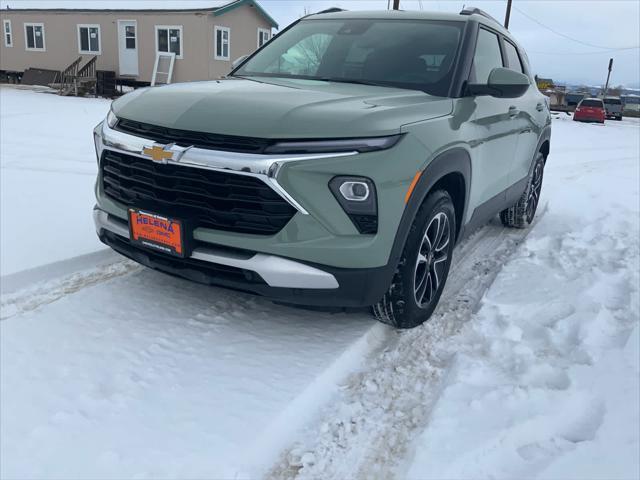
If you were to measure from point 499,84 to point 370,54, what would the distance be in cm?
89

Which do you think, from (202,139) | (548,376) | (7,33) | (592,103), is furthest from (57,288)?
(592,103)

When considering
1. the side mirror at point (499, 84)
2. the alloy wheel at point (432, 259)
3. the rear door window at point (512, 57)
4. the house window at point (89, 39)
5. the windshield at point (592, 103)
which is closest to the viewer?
the alloy wheel at point (432, 259)

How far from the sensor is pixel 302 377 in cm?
275

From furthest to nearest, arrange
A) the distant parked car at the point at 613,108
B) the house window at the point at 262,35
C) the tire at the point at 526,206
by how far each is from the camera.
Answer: the distant parked car at the point at 613,108 < the house window at the point at 262,35 < the tire at the point at 526,206

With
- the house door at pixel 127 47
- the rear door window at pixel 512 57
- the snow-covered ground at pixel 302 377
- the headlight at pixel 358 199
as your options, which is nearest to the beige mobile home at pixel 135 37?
the house door at pixel 127 47

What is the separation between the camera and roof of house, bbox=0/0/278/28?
20.9 meters

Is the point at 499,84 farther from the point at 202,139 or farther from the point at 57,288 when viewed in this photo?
the point at 57,288

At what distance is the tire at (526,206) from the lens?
18.5ft

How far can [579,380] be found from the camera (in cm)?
284

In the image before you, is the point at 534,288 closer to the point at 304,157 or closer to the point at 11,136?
the point at 304,157

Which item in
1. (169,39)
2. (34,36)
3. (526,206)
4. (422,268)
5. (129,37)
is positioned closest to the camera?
(422,268)

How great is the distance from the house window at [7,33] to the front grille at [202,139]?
84.9 ft

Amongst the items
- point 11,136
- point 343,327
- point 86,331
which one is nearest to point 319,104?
point 343,327

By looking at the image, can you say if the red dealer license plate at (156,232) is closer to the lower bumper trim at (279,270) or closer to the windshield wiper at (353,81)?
the lower bumper trim at (279,270)
